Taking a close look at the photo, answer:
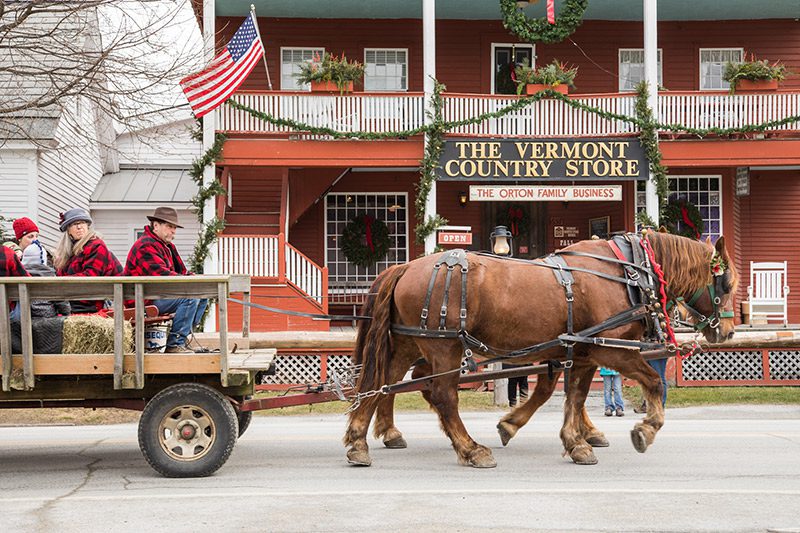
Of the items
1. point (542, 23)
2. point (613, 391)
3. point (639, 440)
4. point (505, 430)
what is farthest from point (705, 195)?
point (639, 440)

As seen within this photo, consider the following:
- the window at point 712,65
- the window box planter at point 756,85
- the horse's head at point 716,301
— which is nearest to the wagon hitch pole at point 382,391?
the horse's head at point 716,301

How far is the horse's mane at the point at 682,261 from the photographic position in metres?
8.84

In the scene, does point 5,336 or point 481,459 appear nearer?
point 5,336

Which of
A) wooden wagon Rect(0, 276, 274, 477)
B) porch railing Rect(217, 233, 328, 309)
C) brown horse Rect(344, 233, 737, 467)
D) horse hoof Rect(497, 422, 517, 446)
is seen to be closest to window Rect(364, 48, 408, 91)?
porch railing Rect(217, 233, 328, 309)

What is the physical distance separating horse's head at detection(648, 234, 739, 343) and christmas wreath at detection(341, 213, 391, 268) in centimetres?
1238

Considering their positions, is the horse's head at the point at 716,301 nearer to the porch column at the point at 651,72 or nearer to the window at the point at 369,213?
the porch column at the point at 651,72

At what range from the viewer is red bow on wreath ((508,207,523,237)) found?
70.2 ft

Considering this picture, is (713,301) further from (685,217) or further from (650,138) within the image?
(685,217)

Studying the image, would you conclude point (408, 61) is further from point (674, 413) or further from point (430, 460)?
point (430, 460)

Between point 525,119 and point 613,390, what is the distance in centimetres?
719

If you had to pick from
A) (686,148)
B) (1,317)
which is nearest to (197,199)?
(686,148)

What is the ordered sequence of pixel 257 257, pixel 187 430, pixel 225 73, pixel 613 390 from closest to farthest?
1. pixel 187 430
2. pixel 613 390
3. pixel 225 73
4. pixel 257 257

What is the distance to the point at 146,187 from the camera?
24500 mm

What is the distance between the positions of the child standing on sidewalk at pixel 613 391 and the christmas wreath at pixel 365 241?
895cm
